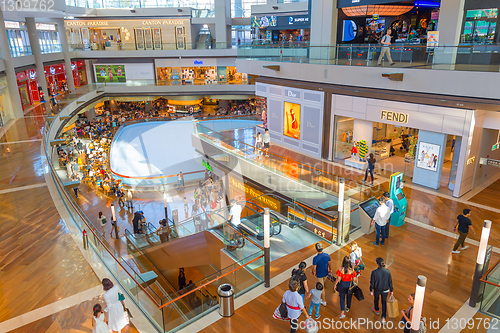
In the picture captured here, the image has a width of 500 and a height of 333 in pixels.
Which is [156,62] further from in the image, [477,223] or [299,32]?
[477,223]

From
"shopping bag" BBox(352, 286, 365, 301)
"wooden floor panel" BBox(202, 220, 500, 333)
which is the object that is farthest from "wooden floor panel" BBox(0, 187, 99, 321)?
"shopping bag" BBox(352, 286, 365, 301)

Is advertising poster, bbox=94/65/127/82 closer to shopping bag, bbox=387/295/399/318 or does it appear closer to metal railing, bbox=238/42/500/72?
metal railing, bbox=238/42/500/72

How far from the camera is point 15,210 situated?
9906 mm

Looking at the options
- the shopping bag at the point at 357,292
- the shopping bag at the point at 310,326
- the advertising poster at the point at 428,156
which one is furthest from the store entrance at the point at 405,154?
the shopping bag at the point at 310,326

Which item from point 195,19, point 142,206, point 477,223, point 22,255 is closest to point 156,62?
point 195,19

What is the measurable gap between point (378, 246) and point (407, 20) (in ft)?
46.0

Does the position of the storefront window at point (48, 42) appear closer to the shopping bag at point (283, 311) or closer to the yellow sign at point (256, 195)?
the yellow sign at point (256, 195)

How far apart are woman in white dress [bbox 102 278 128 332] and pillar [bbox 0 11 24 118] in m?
21.2

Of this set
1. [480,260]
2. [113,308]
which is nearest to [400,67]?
[480,260]

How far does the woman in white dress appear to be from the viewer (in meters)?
5.21

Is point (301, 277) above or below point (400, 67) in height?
below

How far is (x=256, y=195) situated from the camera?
15.0m

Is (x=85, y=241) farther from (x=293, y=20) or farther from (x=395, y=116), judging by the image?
(x=293, y=20)

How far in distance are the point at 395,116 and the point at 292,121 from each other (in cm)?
521
